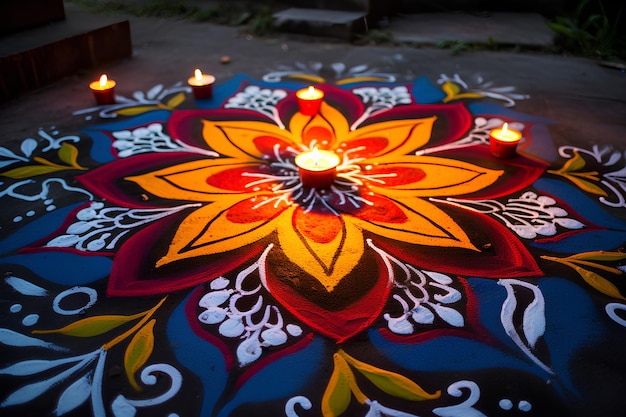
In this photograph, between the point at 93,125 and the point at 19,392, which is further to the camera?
the point at 93,125

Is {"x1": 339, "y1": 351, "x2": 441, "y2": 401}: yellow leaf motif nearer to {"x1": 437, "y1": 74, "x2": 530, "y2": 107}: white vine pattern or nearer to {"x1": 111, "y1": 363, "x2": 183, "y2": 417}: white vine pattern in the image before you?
{"x1": 111, "y1": 363, "x2": 183, "y2": 417}: white vine pattern

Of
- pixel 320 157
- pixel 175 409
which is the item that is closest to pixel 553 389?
pixel 175 409

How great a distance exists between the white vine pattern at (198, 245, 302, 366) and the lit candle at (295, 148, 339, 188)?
54cm

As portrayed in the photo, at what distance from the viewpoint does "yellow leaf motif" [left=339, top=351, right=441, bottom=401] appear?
1090 mm

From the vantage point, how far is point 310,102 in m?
2.45

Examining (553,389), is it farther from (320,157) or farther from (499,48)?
(499,48)

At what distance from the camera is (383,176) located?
77.5 inches

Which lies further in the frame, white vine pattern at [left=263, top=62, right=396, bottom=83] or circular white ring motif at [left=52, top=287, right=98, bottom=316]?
white vine pattern at [left=263, top=62, right=396, bottom=83]

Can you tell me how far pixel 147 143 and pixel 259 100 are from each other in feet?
2.58

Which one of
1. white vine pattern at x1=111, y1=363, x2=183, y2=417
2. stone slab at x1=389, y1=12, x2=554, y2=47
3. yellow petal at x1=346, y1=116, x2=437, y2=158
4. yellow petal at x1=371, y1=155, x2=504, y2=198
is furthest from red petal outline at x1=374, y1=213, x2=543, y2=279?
stone slab at x1=389, y1=12, x2=554, y2=47

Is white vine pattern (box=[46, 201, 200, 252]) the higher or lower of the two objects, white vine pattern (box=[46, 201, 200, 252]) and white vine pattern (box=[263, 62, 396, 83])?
the lower

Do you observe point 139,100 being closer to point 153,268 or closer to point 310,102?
point 310,102

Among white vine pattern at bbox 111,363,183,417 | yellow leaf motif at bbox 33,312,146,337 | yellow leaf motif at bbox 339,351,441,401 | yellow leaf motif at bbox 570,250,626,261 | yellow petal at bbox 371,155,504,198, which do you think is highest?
yellow leaf motif at bbox 570,250,626,261

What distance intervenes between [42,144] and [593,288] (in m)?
2.42
